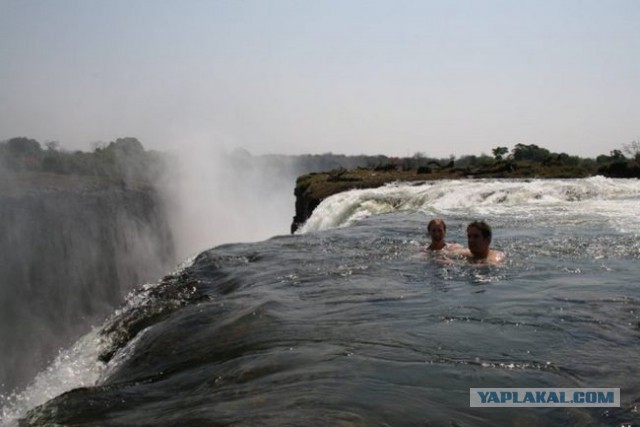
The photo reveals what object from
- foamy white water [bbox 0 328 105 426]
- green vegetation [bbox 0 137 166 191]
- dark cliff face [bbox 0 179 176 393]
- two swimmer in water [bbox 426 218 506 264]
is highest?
green vegetation [bbox 0 137 166 191]

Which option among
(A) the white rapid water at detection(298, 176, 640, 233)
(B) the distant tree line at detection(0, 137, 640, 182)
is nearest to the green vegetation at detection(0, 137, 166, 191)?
(B) the distant tree line at detection(0, 137, 640, 182)

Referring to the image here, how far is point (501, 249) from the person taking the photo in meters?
10.0

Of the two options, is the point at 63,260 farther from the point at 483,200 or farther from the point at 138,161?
the point at 138,161

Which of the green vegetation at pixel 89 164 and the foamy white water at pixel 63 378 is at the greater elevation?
the green vegetation at pixel 89 164

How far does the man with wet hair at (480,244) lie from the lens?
826 cm

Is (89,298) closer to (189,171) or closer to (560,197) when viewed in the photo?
(560,197)

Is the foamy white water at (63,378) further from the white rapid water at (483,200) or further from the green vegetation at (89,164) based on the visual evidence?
the green vegetation at (89,164)

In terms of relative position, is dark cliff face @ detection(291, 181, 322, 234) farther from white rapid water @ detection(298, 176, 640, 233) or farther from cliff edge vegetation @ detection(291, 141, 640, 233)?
white rapid water @ detection(298, 176, 640, 233)

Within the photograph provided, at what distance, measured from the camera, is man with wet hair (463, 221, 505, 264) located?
8.26 m

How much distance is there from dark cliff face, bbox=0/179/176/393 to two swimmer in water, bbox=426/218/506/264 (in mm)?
15016

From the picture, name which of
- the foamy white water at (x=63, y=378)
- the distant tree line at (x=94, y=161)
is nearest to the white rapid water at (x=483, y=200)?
the foamy white water at (x=63, y=378)

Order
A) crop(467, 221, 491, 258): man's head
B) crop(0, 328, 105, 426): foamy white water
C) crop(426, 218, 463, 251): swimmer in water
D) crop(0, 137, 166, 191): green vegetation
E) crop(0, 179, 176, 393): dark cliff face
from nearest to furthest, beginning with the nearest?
crop(0, 328, 105, 426): foamy white water, crop(467, 221, 491, 258): man's head, crop(426, 218, 463, 251): swimmer in water, crop(0, 179, 176, 393): dark cliff face, crop(0, 137, 166, 191): green vegetation

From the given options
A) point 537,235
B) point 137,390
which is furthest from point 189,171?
point 137,390

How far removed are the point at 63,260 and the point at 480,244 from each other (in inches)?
1352
